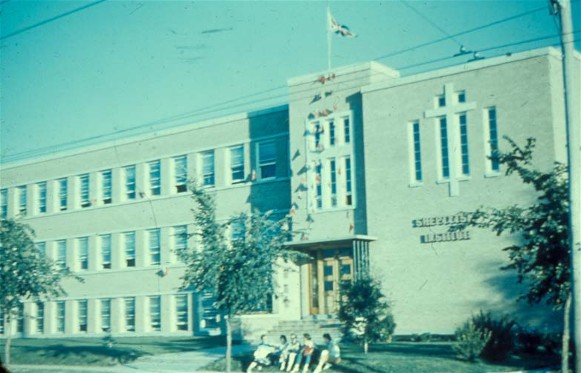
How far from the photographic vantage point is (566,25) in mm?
16078

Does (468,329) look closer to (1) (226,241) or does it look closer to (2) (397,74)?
(1) (226,241)

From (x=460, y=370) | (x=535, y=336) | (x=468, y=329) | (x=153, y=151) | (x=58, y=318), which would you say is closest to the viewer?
(x=460, y=370)

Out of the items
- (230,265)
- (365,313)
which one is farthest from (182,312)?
(230,265)

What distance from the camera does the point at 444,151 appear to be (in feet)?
98.0

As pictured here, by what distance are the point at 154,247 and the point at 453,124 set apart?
18.2 meters

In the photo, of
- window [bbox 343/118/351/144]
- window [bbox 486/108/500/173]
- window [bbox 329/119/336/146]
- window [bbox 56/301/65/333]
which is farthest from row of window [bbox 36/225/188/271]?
window [bbox 486/108/500/173]

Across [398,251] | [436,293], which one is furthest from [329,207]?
[436,293]

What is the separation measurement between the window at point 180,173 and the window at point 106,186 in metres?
4.93

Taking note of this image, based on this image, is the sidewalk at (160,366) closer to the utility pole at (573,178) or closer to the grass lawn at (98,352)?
the grass lawn at (98,352)

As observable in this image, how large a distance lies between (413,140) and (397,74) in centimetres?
A: 446

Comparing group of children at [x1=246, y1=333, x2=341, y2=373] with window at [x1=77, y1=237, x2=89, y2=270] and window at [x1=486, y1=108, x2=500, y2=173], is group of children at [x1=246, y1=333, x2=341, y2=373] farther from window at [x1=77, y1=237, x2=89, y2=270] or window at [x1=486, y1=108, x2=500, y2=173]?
window at [x1=77, y1=237, x2=89, y2=270]

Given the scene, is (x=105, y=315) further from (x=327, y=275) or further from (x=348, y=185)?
(x=348, y=185)

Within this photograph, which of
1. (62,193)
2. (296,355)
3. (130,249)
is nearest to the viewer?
(296,355)

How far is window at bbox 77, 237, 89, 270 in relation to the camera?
43.2 meters
